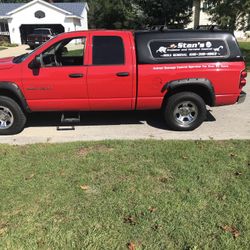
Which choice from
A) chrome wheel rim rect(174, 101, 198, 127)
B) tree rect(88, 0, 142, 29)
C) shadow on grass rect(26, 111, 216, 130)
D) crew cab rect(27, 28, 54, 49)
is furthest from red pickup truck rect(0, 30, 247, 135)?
tree rect(88, 0, 142, 29)

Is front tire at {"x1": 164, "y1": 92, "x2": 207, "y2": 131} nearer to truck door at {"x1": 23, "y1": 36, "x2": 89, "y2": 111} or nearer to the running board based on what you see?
truck door at {"x1": 23, "y1": 36, "x2": 89, "y2": 111}

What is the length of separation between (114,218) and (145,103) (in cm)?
327

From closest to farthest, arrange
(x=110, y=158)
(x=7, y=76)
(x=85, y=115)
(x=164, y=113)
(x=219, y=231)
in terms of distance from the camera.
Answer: (x=219, y=231), (x=110, y=158), (x=7, y=76), (x=164, y=113), (x=85, y=115)

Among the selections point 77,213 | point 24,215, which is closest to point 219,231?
point 77,213

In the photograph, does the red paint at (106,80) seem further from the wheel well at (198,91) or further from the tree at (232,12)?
the tree at (232,12)

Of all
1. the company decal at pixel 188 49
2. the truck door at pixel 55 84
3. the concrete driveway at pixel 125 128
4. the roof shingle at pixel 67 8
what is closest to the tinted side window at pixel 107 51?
the truck door at pixel 55 84

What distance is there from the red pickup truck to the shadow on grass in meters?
0.76

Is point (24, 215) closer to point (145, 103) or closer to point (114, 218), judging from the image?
point (114, 218)

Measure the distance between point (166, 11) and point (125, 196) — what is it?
3156cm

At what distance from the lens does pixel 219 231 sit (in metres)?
3.78

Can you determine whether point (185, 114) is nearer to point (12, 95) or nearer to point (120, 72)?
point (120, 72)

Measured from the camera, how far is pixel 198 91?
699 cm

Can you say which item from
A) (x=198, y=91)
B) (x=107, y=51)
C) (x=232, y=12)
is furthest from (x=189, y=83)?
(x=232, y=12)

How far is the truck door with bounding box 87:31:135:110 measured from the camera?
659cm
